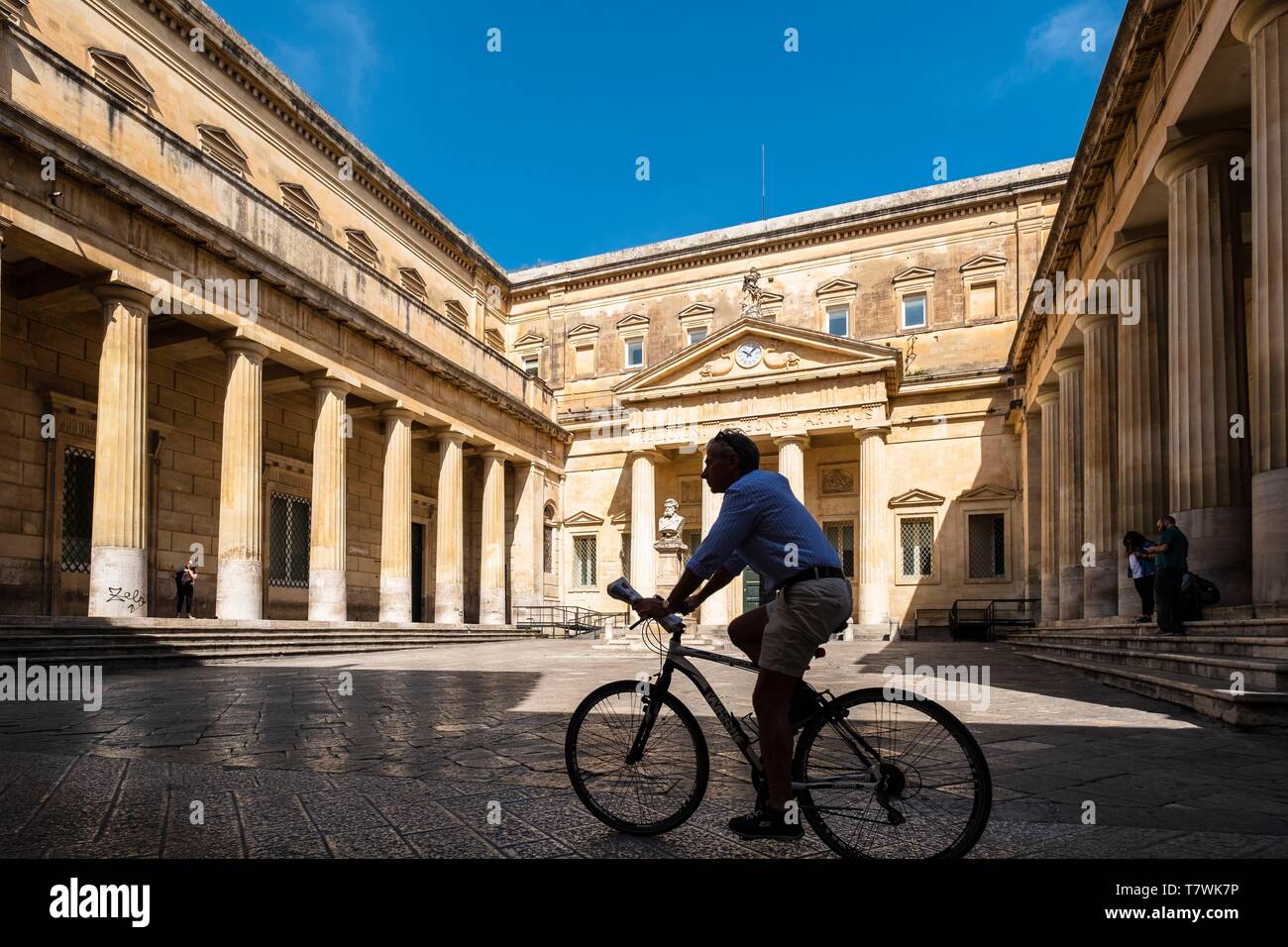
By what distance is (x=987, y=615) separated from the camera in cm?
2695

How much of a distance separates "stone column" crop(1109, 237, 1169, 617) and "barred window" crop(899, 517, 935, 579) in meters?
15.0

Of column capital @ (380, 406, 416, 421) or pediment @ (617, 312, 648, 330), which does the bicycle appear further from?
pediment @ (617, 312, 648, 330)

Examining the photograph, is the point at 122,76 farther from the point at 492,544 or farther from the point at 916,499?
the point at 916,499

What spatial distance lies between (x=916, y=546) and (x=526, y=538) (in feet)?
42.7

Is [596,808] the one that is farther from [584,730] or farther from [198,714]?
[198,714]

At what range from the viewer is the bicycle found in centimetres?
329

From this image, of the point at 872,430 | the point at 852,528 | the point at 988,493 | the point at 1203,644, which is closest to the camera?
the point at 1203,644

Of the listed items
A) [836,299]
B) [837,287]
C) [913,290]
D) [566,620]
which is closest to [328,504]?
[566,620]

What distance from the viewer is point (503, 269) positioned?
38.7 m

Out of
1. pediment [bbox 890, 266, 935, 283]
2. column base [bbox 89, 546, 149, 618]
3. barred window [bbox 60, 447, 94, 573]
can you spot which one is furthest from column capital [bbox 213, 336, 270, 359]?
pediment [bbox 890, 266, 935, 283]

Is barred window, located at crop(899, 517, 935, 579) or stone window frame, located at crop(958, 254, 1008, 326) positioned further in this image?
stone window frame, located at crop(958, 254, 1008, 326)

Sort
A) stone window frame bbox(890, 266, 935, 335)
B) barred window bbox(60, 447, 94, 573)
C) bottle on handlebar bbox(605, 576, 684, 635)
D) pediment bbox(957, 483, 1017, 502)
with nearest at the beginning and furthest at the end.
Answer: bottle on handlebar bbox(605, 576, 684, 635), barred window bbox(60, 447, 94, 573), pediment bbox(957, 483, 1017, 502), stone window frame bbox(890, 266, 935, 335)
